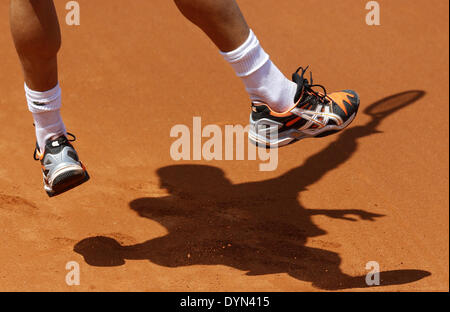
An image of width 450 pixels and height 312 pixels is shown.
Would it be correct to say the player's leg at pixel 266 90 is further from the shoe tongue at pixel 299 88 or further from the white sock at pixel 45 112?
the white sock at pixel 45 112

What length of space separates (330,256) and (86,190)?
4.32 feet

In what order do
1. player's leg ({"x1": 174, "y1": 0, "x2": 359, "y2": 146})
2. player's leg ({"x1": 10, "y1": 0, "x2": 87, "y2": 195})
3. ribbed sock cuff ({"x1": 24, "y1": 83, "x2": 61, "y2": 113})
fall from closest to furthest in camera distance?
player's leg ({"x1": 174, "y1": 0, "x2": 359, "y2": 146}) < player's leg ({"x1": 10, "y1": 0, "x2": 87, "y2": 195}) < ribbed sock cuff ({"x1": 24, "y1": 83, "x2": 61, "y2": 113})

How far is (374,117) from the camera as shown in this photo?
14.0 ft

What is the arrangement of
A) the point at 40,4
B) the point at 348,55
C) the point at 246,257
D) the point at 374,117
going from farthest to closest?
the point at 348,55 < the point at 374,117 < the point at 246,257 < the point at 40,4

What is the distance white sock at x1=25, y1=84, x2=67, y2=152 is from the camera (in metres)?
2.68

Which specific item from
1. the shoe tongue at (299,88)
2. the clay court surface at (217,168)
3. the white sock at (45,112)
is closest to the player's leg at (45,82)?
the white sock at (45,112)

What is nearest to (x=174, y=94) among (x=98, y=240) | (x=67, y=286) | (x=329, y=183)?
(x=329, y=183)

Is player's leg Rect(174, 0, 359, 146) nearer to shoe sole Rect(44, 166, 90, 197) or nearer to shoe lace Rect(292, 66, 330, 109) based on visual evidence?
shoe lace Rect(292, 66, 330, 109)

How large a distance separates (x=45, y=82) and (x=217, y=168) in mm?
1296

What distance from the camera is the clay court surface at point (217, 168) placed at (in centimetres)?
276

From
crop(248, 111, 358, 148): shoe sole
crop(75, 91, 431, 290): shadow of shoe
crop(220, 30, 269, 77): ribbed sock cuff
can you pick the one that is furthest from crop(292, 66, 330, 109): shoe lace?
crop(75, 91, 431, 290): shadow of shoe

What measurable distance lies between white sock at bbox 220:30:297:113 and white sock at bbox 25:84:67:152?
31.2 inches

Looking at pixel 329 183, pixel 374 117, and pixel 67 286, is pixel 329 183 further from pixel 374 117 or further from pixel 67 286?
pixel 67 286

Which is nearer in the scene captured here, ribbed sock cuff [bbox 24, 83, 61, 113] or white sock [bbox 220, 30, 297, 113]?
white sock [bbox 220, 30, 297, 113]
